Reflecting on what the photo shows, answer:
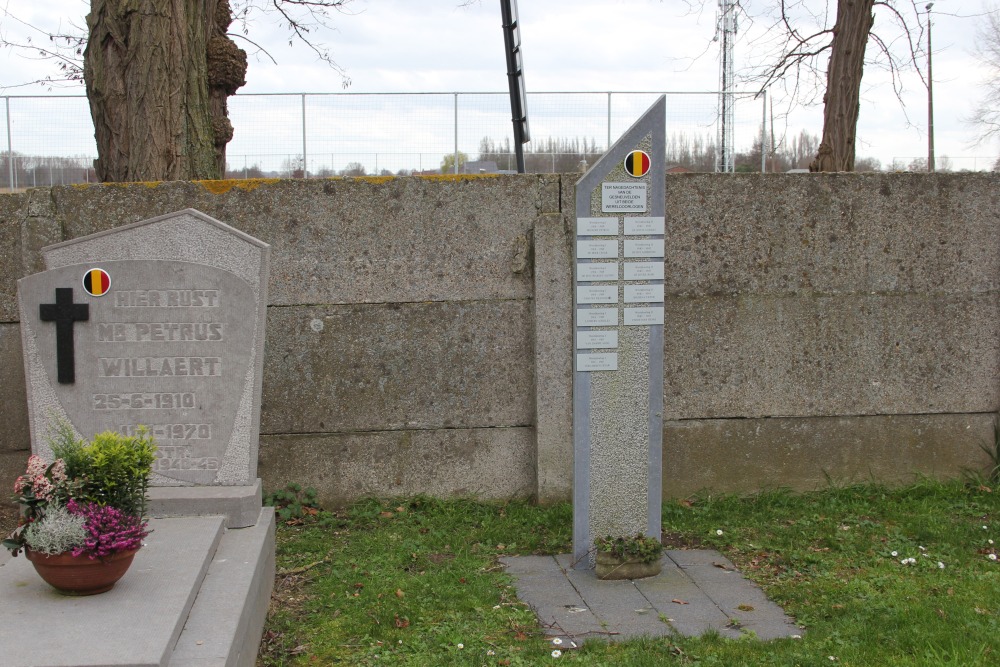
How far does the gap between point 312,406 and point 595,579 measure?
2151 mm

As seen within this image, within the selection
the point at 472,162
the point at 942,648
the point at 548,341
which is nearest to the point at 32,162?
the point at 472,162

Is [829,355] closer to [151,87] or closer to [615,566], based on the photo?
[615,566]

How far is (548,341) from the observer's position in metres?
5.57

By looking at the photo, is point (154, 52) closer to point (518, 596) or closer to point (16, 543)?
point (16, 543)

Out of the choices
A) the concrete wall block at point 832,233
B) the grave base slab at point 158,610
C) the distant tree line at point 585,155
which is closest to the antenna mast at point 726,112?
the distant tree line at point 585,155

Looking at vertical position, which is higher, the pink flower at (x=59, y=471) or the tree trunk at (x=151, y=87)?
the tree trunk at (x=151, y=87)

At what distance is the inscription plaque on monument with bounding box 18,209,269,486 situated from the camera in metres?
4.34

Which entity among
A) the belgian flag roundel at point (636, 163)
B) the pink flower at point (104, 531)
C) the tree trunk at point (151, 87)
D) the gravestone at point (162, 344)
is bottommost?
the pink flower at point (104, 531)

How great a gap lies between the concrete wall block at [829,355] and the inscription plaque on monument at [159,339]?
276cm

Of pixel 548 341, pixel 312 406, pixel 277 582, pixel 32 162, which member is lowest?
pixel 277 582

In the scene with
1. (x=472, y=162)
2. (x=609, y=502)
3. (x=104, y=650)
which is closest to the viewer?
(x=104, y=650)

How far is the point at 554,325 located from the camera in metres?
5.57

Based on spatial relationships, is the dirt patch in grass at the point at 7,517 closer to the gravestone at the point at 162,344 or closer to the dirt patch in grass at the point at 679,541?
the gravestone at the point at 162,344

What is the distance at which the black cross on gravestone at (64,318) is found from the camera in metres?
4.32
